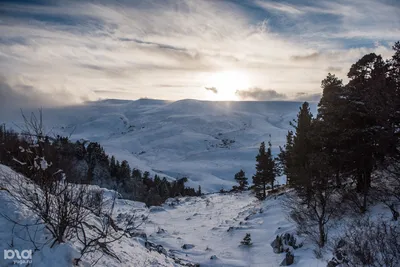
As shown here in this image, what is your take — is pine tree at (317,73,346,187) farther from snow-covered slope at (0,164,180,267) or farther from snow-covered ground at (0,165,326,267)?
snow-covered slope at (0,164,180,267)

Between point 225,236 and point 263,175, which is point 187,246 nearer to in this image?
point 225,236

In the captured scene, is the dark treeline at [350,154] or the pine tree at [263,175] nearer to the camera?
the dark treeline at [350,154]

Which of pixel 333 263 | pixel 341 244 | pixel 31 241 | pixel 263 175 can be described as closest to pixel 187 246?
pixel 341 244

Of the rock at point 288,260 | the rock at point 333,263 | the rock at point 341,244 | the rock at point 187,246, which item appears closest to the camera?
the rock at point 333,263

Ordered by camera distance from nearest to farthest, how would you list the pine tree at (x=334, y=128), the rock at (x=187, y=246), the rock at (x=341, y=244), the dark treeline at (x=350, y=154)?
the rock at (x=341, y=244), the dark treeline at (x=350, y=154), the pine tree at (x=334, y=128), the rock at (x=187, y=246)

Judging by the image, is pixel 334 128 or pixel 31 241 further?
pixel 334 128

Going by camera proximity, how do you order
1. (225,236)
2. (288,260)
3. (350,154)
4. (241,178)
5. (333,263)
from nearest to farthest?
(333,263) → (288,260) → (350,154) → (225,236) → (241,178)

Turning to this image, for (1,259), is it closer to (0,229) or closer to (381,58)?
(0,229)

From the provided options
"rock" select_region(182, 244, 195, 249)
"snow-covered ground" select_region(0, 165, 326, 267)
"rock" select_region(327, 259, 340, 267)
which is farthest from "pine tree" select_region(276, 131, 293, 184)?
"rock" select_region(327, 259, 340, 267)

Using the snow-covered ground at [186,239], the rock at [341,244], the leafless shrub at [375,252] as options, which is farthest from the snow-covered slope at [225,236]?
the leafless shrub at [375,252]

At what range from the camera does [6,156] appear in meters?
20.6

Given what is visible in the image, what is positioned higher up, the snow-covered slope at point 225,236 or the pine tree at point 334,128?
the pine tree at point 334,128

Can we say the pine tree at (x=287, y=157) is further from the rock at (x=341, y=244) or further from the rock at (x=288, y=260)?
the rock at (x=341, y=244)

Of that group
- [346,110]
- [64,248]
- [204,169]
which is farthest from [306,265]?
[204,169]
